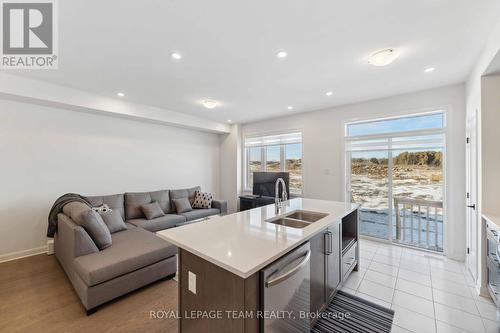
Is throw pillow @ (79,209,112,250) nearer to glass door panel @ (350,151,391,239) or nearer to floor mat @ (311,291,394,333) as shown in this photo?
floor mat @ (311,291,394,333)

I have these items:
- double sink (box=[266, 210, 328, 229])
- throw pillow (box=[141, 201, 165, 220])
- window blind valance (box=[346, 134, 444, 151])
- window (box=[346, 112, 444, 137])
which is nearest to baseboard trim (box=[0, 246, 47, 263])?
throw pillow (box=[141, 201, 165, 220])

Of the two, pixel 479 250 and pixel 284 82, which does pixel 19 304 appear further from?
pixel 479 250

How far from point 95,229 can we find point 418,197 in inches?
200

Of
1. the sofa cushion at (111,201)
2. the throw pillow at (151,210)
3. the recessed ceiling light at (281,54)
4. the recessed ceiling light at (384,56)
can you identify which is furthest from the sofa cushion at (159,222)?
the recessed ceiling light at (384,56)

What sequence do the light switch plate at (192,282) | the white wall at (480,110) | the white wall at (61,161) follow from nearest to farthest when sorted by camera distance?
the light switch plate at (192,282)
the white wall at (480,110)
the white wall at (61,161)

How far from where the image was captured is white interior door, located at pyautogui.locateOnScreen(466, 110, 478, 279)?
→ 2.50 metres

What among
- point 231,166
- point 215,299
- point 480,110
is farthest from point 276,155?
point 215,299

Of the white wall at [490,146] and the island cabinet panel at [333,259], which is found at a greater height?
the white wall at [490,146]

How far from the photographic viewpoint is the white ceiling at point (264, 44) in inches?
67.9

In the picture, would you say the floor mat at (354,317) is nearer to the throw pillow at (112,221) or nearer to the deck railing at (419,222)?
the deck railing at (419,222)

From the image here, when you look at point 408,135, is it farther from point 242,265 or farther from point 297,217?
point 242,265

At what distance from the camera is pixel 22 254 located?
328cm

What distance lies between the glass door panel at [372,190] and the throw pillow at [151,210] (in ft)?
13.3

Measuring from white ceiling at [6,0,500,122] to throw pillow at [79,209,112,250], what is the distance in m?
1.91
